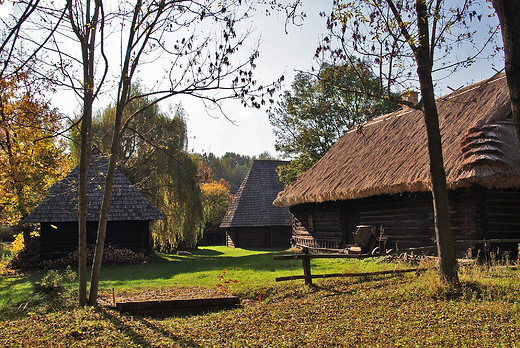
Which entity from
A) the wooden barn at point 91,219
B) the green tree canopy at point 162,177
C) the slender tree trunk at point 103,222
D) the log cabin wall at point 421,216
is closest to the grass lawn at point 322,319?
the slender tree trunk at point 103,222

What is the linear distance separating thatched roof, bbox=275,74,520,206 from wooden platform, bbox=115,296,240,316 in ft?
13.4

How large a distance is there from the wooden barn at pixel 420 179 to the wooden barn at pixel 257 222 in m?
10.6

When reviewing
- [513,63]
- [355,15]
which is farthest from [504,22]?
[355,15]

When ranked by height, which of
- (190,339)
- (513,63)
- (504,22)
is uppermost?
(504,22)

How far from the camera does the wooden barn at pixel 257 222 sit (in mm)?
28828

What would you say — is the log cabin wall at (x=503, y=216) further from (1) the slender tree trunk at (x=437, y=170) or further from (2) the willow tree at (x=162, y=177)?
(2) the willow tree at (x=162, y=177)

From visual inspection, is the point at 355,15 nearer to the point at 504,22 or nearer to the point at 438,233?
the point at 504,22

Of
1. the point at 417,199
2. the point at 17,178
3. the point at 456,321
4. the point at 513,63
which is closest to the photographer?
the point at 513,63

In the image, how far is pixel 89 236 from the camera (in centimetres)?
1656

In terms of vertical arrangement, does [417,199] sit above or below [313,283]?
above

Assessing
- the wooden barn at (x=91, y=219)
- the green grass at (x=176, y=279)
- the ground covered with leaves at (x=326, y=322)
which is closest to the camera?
the ground covered with leaves at (x=326, y=322)

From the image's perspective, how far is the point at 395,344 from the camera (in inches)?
188

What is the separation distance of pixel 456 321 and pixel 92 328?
4.84m

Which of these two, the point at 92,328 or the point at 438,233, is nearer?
the point at 92,328
